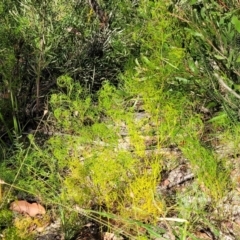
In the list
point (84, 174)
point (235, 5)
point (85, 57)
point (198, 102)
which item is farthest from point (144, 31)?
point (84, 174)

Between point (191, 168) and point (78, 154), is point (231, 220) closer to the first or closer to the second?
point (191, 168)

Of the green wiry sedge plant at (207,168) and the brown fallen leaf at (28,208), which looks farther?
the brown fallen leaf at (28,208)

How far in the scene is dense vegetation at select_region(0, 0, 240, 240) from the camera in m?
2.28

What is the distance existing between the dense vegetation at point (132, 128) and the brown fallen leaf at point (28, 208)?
3 centimetres

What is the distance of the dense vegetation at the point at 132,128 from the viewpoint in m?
2.28

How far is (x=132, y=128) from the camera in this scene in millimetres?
2549

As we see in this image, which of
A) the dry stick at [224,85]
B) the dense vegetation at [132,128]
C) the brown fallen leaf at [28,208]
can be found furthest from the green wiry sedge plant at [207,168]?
the brown fallen leaf at [28,208]

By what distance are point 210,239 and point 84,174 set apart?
2.25ft

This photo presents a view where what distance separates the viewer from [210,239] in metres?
2.15

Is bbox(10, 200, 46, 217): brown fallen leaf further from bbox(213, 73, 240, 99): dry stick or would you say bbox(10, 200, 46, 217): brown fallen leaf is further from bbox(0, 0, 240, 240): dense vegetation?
bbox(213, 73, 240, 99): dry stick

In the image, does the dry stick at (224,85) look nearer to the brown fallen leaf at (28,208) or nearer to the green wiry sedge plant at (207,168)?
the green wiry sedge plant at (207,168)

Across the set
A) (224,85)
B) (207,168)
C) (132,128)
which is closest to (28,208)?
(132,128)

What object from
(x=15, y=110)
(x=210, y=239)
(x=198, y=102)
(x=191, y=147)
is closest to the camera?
(x=210, y=239)

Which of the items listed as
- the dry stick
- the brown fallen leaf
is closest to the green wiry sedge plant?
the dry stick
